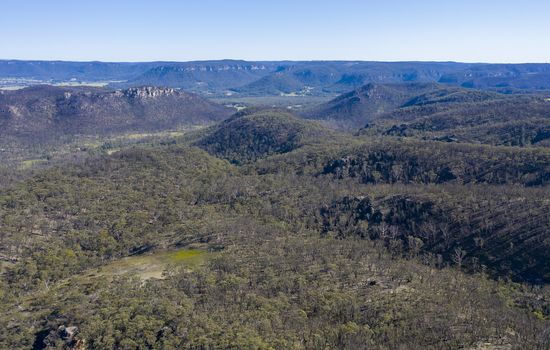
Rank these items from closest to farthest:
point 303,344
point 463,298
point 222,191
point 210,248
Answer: point 303,344
point 463,298
point 210,248
point 222,191

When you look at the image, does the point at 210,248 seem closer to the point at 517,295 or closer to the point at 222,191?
the point at 222,191

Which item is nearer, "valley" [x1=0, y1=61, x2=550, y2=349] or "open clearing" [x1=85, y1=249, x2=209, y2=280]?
A: "valley" [x1=0, y1=61, x2=550, y2=349]

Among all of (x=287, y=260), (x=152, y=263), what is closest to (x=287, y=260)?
(x=287, y=260)

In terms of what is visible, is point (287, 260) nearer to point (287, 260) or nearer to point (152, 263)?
point (287, 260)

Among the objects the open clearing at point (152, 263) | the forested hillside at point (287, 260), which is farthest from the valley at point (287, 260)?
the open clearing at point (152, 263)

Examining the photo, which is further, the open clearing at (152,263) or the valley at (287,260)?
the open clearing at (152,263)

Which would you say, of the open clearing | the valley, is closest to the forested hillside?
the valley

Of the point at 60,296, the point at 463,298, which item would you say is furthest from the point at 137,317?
the point at 463,298

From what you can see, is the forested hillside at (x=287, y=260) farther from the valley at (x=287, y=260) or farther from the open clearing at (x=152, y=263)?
the open clearing at (x=152, y=263)

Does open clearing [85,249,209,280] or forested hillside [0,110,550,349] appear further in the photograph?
open clearing [85,249,209,280]

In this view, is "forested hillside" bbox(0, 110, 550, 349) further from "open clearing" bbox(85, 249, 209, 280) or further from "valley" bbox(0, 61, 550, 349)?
"open clearing" bbox(85, 249, 209, 280)

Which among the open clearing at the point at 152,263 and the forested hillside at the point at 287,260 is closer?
the forested hillside at the point at 287,260
